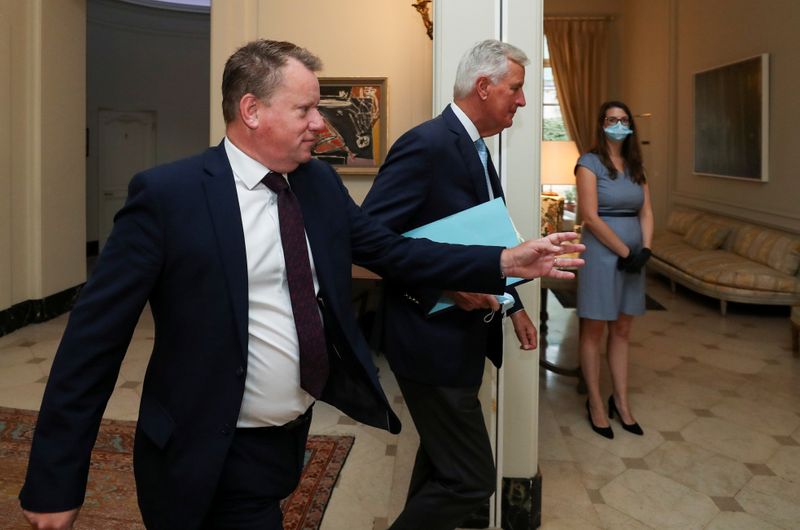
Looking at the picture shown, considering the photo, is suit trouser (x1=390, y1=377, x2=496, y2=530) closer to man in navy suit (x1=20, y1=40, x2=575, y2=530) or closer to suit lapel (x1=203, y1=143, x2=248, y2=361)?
man in navy suit (x1=20, y1=40, x2=575, y2=530)

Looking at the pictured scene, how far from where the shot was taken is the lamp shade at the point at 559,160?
763 cm

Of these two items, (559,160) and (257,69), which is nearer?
(257,69)

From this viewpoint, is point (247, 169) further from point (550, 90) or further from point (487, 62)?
point (550, 90)

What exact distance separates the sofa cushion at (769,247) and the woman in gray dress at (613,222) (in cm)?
403

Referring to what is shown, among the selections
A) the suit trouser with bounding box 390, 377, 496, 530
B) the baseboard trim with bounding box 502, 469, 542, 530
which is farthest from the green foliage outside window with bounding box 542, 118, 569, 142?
the suit trouser with bounding box 390, 377, 496, 530

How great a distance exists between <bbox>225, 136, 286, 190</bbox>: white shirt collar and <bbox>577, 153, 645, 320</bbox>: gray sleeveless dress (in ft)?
9.70

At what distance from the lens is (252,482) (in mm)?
1666

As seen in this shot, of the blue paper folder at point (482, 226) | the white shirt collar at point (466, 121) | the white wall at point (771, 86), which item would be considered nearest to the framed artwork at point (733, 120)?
the white wall at point (771, 86)

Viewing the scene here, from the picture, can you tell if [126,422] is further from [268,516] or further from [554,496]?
[268,516]

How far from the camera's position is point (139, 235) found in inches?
58.6

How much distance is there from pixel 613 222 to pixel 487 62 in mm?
2236

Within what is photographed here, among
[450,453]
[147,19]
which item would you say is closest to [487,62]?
[450,453]

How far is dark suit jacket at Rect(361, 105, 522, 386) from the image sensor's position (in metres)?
2.22

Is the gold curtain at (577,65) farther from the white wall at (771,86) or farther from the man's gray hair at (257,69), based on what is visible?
the man's gray hair at (257,69)
